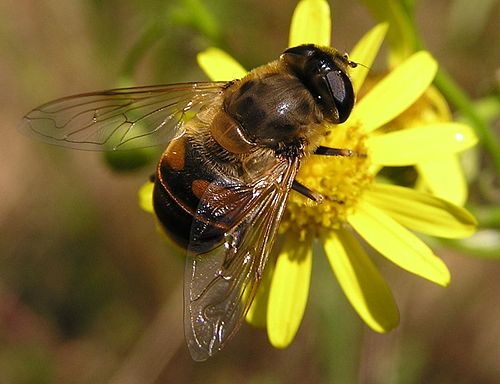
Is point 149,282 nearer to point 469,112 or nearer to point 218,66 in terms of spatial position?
point 218,66

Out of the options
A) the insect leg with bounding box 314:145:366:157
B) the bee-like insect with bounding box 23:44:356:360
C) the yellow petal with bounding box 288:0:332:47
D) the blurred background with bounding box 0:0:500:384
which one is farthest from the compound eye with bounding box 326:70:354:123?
the blurred background with bounding box 0:0:500:384

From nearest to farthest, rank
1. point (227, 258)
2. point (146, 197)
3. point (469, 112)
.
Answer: point (227, 258), point (146, 197), point (469, 112)

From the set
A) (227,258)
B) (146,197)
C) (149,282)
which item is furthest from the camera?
(149,282)

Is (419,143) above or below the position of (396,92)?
below

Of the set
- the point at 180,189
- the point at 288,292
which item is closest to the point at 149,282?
the point at 288,292

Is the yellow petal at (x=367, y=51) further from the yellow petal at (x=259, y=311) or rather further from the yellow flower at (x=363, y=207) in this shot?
the yellow petal at (x=259, y=311)

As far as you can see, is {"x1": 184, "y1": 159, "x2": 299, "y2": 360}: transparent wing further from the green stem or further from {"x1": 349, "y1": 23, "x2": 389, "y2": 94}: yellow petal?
the green stem

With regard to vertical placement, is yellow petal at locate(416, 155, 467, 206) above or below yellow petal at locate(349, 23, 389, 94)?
below
